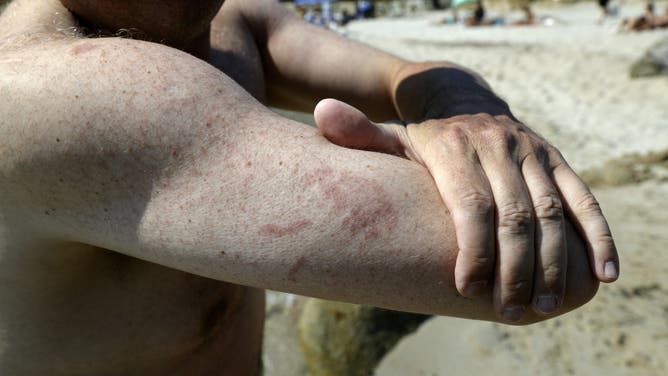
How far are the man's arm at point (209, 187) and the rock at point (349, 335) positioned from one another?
2368 mm

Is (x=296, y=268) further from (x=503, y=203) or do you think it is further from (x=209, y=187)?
(x=503, y=203)

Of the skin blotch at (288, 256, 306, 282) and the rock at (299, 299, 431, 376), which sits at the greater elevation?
the skin blotch at (288, 256, 306, 282)

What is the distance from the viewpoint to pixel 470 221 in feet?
3.41

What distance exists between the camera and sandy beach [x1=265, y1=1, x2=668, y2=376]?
8.97 ft

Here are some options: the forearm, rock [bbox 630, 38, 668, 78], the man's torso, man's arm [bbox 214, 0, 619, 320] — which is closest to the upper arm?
the forearm

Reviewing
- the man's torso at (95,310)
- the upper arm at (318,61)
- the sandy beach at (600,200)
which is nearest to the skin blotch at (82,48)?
the man's torso at (95,310)

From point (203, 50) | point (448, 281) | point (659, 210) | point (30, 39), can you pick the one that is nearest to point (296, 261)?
point (448, 281)

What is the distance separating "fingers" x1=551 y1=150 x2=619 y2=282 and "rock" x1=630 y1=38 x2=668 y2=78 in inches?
372

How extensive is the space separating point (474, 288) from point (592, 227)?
0.24m

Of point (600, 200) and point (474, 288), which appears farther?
point (600, 200)

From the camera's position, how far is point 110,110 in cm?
103

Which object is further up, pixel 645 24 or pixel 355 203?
pixel 355 203

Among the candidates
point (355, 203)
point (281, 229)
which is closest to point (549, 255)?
point (355, 203)

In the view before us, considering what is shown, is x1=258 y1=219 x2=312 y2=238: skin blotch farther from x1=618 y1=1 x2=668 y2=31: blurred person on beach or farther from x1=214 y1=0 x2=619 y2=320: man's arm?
x1=618 y1=1 x2=668 y2=31: blurred person on beach
